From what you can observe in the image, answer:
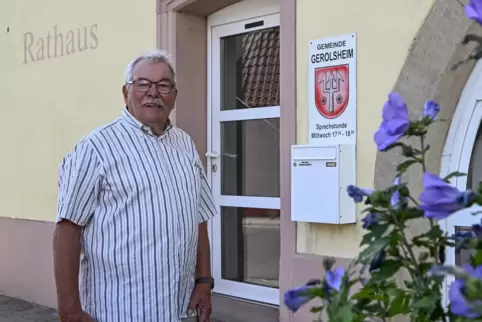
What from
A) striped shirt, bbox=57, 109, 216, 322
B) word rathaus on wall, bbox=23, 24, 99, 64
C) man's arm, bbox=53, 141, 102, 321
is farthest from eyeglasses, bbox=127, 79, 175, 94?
word rathaus on wall, bbox=23, 24, 99, 64

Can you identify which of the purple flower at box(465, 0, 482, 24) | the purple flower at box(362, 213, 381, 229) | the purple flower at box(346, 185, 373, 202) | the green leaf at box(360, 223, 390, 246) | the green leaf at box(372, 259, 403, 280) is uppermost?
the purple flower at box(465, 0, 482, 24)

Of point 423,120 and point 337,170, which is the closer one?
point 423,120

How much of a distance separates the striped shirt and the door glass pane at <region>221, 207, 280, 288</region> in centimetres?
221

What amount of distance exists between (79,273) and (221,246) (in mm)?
2644

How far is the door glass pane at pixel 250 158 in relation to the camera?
5.08 metres

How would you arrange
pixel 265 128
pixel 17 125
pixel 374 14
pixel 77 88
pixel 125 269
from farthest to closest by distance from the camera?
pixel 17 125, pixel 77 88, pixel 265 128, pixel 374 14, pixel 125 269

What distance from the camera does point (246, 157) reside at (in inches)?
209

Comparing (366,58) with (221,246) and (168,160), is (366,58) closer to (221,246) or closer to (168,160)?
(168,160)

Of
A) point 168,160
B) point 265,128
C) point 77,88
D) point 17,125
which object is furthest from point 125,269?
point 17,125

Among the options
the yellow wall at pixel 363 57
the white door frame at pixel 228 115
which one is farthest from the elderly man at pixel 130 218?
the white door frame at pixel 228 115

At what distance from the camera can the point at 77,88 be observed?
20.0ft

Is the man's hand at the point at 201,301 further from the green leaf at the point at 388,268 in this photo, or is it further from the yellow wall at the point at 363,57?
the green leaf at the point at 388,268

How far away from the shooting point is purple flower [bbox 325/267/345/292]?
120cm

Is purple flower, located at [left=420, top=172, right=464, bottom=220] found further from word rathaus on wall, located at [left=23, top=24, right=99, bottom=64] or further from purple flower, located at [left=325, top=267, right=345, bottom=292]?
word rathaus on wall, located at [left=23, top=24, right=99, bottom=64]
